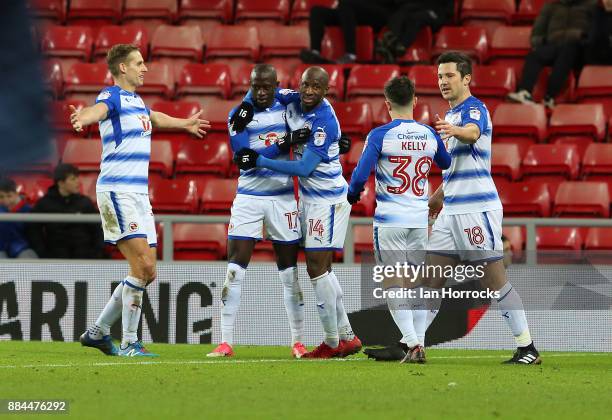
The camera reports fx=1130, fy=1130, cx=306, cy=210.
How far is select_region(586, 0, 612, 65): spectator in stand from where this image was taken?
13.1m

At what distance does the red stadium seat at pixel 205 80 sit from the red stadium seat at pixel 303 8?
1.62 m

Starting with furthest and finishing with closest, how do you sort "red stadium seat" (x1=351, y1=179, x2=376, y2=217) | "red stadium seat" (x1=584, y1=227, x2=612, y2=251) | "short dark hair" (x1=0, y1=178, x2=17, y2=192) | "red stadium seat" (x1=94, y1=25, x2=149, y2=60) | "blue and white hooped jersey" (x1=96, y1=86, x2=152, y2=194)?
"red stadium seat" (x1=94, y1=25, x2=149, y2=60), "red stadium seat" (x1=351, y1=179, x2=376, y2=217), "short dark hair" (x1=0, y1=178, x2=17, y2=192), "red stadium seat" (x1=584, y1=227, x2=612, y2=251), "blue and white hooped jersey" (x1=96, y1=86, x2=152, y2=194)

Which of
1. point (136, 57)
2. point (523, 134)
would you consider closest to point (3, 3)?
point (136, 57)

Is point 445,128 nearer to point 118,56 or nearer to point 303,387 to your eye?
point 303,387

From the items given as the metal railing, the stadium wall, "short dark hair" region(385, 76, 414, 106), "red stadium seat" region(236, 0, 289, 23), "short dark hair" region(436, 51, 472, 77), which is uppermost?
"red stadium seat" region(236, 0, 289, 23)

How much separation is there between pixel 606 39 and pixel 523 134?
159 centimetres

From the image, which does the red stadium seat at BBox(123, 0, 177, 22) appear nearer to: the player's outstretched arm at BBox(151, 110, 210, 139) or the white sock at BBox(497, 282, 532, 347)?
the player's outstretched arm at BBox(151, 110, 210, 139)

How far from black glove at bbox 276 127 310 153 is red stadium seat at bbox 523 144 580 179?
16.6 ft

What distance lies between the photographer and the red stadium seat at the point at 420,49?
14.5 meters

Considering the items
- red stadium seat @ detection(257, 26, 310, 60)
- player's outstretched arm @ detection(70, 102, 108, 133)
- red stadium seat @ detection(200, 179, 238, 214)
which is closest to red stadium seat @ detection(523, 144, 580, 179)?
red stadium seat @ detection(200, 179, 238, 214)

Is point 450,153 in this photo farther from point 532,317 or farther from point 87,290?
point 87,290

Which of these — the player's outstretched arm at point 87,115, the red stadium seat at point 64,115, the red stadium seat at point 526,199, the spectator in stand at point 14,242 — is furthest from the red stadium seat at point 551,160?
the player's outstretched arm at point 87,115

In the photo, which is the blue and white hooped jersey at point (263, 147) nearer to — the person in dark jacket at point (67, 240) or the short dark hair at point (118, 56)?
the short dark hair at point (118, 56)

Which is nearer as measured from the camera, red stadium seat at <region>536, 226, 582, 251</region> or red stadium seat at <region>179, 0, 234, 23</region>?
red stadium seat at <region>536, 226, 582, 251</region>
